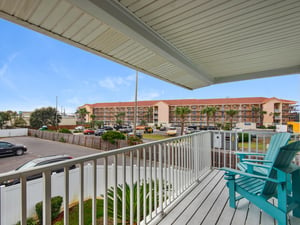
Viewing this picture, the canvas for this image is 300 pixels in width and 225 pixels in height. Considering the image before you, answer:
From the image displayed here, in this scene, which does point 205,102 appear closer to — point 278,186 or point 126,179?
point 278,186

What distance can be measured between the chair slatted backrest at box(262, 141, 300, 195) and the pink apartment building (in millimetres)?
32240

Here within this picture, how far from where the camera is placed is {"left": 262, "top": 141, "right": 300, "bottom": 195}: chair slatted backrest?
1543mm

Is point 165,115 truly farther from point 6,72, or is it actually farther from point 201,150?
point 201,150

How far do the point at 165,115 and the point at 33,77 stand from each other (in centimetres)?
2743

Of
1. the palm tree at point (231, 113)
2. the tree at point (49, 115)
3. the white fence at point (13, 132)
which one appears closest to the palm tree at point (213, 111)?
the palm tree at point (231, 113)

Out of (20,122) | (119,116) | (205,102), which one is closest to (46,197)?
(20,122)

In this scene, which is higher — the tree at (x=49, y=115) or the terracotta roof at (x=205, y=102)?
the terracotta roof at (x=205, y=102)

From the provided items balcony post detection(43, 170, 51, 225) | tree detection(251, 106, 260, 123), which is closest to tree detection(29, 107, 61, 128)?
balcony post detection(43, 170, 51, 225)

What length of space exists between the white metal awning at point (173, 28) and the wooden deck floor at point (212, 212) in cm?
192

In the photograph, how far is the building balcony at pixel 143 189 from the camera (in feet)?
3.05

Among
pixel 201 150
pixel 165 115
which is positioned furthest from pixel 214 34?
pixel 165 115

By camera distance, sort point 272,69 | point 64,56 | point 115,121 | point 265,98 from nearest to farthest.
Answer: point 272,69
point 64,56
point 265,98
point 115,121

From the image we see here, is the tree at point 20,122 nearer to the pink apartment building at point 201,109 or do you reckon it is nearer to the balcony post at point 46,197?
the balcony post at point 46,197

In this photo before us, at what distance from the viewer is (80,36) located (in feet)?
5.81
